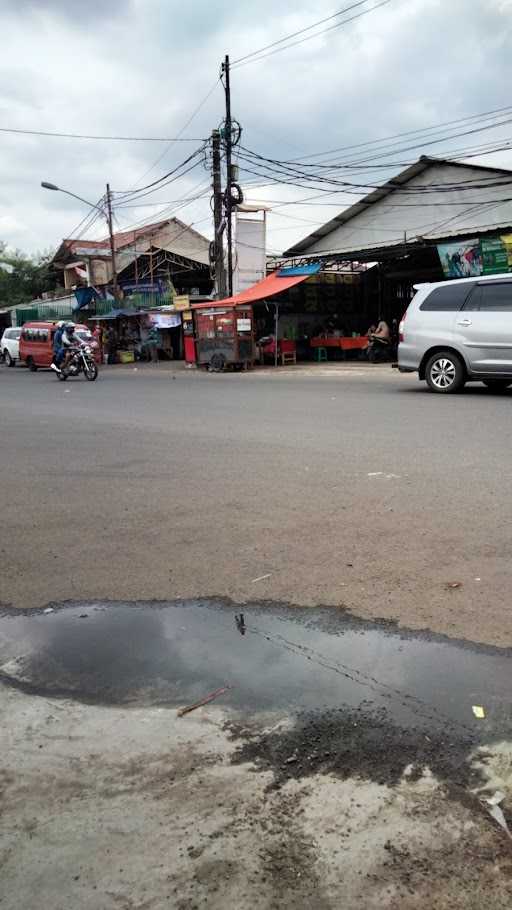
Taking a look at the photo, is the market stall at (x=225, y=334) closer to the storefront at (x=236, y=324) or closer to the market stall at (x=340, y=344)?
the storefront at (x=236, y=324)

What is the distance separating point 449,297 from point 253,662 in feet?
32.2

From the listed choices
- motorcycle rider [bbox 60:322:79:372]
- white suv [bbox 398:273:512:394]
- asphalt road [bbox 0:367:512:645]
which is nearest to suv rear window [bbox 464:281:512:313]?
white suv [bbox 398:273:512:394]

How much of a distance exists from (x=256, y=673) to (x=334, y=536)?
172 centimetres

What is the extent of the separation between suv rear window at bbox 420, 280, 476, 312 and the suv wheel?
0.78m

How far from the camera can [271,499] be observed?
17.8ft

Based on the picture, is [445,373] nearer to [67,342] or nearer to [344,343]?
[67,342]

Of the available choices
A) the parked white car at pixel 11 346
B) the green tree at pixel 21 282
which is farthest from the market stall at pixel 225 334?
the green tree at pixel 21 282

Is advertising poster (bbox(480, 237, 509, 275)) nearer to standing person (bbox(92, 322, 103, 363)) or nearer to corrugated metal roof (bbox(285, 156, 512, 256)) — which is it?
corrugated metal roof (bbox(285, 156, 512, 256))

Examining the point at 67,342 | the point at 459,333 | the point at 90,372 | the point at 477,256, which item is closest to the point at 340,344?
the point at 477,256

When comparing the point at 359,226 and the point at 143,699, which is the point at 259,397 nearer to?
the point at 143,699

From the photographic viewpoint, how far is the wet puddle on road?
8.56 feet

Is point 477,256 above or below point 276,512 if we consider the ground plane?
above

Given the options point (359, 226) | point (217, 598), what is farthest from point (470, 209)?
point (217, 598)

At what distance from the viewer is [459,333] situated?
1131cm
